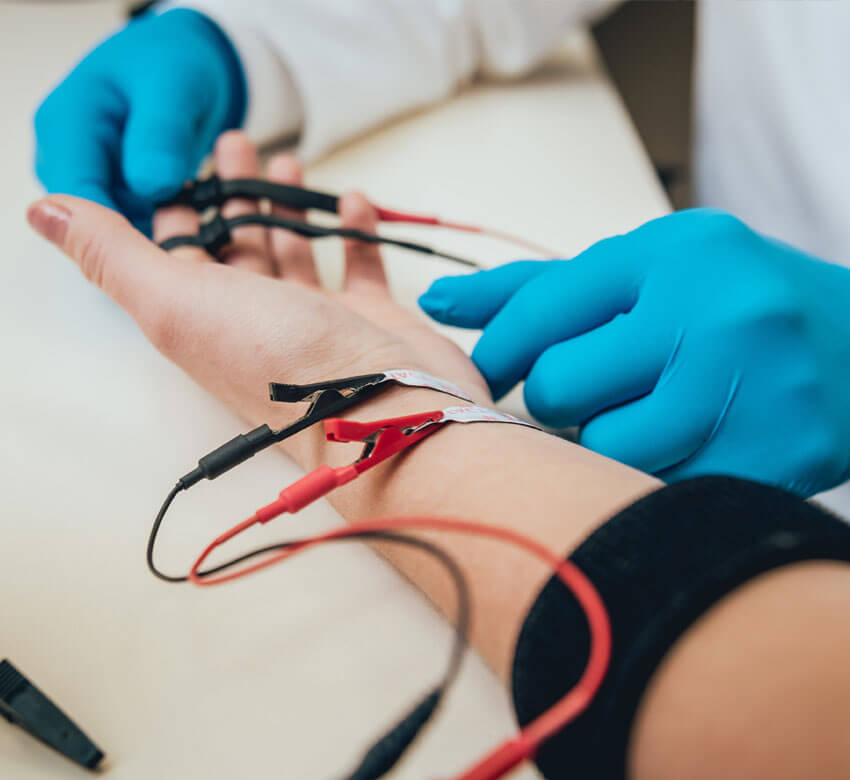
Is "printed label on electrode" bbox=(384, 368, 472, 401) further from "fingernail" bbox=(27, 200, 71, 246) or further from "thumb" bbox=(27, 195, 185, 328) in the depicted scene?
"fingernail" bbox=(27, 200, 71, 246)

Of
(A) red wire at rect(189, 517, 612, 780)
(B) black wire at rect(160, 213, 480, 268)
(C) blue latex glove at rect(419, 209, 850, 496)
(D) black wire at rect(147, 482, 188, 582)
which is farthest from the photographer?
(B) black wire at rect(160, 213, 480, 268)

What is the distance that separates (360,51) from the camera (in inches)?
32.5

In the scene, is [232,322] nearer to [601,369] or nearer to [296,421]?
[296,421]

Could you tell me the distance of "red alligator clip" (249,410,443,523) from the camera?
1.09ft

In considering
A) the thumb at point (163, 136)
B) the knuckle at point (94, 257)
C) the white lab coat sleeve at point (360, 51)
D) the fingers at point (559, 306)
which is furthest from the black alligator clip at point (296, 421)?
the white lab coat sleeve at point (360, 51)

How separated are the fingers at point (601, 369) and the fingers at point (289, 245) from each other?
0.91ft

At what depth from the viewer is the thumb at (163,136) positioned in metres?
0.62

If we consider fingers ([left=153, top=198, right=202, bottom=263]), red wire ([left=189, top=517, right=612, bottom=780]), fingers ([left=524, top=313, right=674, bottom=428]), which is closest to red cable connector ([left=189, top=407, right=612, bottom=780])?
red wire ([left=189, top=517, right=612, bottom=780])

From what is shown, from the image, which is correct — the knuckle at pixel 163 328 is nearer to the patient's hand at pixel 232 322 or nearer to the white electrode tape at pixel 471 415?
the patient's hand at pixel 232 322

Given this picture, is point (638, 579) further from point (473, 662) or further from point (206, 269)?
point (206, 269)

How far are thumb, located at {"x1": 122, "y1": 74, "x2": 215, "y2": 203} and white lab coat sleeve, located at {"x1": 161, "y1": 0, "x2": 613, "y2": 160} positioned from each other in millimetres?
106

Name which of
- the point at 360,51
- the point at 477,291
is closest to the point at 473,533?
the point at 477,291

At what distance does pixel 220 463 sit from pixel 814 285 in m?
0.41

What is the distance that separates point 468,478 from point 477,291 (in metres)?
0.20
